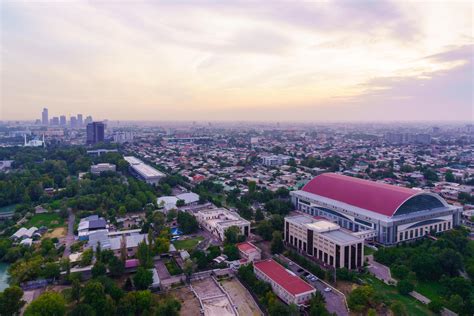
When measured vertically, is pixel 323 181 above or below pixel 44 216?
above

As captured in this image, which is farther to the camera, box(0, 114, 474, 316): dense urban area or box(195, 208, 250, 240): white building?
box(195, 208, 250, 240): white building

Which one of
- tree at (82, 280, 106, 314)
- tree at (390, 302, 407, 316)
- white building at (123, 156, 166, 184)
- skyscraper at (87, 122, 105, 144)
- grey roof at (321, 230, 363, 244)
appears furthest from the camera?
skyscraper at (87, 122, 105, 144)

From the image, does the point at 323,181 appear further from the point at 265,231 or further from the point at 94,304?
the point at 94,304

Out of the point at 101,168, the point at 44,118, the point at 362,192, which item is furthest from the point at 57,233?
the point at 44,118

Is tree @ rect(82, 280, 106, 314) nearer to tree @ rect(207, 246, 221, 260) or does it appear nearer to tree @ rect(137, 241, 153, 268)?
tree @ rect(137, 241, 153, 268)

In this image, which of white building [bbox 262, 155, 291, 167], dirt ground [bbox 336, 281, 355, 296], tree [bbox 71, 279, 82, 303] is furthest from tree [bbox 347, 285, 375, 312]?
white building [bbox 262, 155, 291, 167]

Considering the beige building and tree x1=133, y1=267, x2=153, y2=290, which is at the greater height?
the beige building

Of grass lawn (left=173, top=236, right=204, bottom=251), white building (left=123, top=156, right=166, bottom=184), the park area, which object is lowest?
the park area

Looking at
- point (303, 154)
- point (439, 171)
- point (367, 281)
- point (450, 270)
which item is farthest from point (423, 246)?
point (303, 154)
